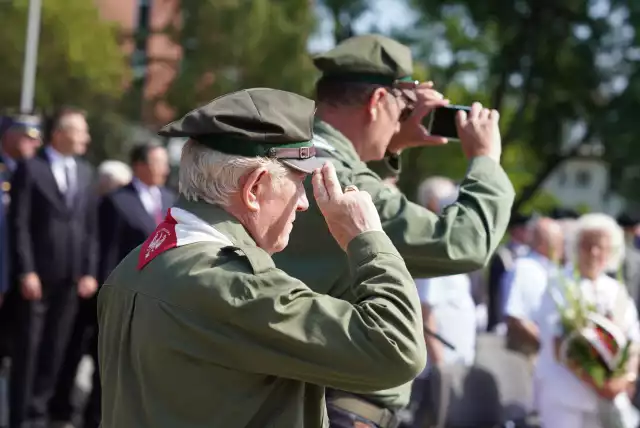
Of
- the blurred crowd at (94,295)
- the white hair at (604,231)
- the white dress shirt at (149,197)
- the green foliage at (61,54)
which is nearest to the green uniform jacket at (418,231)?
the blurred crowd at (94,295)

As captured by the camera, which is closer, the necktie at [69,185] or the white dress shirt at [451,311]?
the white dress shirt at [451,311]

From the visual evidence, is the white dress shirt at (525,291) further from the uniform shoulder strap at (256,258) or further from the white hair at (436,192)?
the uniform shoulder strap at (256,258)

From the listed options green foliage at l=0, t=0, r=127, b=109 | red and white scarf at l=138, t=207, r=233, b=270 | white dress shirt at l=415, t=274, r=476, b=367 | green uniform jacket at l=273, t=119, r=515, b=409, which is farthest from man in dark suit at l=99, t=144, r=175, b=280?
green foliage at l=0, t=0, r=127, b=109

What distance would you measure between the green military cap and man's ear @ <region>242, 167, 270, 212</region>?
41 mm

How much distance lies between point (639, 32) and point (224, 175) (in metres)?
24.4

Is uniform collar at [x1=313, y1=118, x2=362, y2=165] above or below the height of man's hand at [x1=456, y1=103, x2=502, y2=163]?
below

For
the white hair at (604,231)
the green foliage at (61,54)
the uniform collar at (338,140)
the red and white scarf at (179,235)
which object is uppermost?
the red and white scarf at (179,235)

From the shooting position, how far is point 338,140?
3.59 metres

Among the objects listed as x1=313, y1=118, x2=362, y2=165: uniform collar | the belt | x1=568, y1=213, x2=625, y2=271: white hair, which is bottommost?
x1=568, y1=213, x2=625, y2=271: white hair

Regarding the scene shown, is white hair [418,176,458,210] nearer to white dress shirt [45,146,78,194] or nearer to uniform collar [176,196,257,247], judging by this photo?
white dress shirt [45,146,78,194]

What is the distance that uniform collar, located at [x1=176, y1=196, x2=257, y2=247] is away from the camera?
95.7 inches

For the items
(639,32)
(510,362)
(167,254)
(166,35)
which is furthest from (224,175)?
(166,35)

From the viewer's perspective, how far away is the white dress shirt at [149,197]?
791 centimetres

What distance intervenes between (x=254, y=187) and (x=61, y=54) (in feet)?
105
